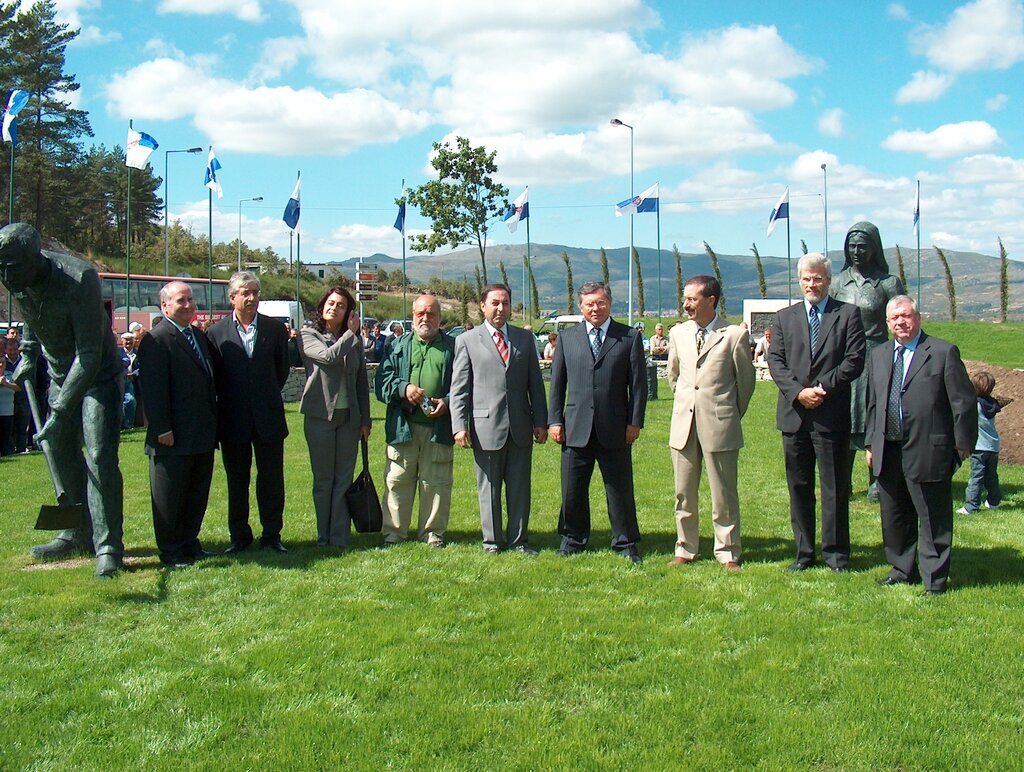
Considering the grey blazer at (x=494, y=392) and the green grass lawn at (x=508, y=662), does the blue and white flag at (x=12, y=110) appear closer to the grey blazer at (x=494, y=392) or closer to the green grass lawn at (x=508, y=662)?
the green grass lawn at (x=508, y=662)

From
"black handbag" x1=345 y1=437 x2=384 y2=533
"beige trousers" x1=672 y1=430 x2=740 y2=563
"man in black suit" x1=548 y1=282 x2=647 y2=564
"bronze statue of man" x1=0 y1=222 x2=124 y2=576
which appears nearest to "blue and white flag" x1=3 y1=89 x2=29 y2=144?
"bronze statue of man" x1=0 y1=222 x2=124 y2=576

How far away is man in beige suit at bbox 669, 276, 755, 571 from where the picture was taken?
673cm

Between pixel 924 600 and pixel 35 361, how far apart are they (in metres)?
6.46

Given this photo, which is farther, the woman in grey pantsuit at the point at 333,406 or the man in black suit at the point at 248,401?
the woman in grey pantsuit at the point at 333,406

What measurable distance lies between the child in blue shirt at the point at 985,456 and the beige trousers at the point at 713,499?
3190mm

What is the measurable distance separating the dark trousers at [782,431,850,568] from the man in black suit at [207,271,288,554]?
385 cm

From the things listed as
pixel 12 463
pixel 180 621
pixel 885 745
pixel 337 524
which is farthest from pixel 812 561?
pixel 12 463

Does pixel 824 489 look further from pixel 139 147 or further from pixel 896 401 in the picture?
pixel 139 147

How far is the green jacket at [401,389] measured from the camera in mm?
7367

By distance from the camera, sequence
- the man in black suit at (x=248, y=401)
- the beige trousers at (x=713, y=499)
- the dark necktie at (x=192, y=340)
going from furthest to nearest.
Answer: the man in black suit at (x=248, y=401)
the dark necktie at (x=192, y=340)
the beige trousers at (x=713, y=499)

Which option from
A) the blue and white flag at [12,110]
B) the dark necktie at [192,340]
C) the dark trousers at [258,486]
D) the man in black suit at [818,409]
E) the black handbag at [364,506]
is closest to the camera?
the man in black suit at [818,409]

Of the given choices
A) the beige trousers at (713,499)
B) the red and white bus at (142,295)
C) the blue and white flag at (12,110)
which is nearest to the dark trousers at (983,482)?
the beige trousers at (713,499)

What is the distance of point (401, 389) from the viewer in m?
7.36

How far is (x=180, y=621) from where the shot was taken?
5582 mm
